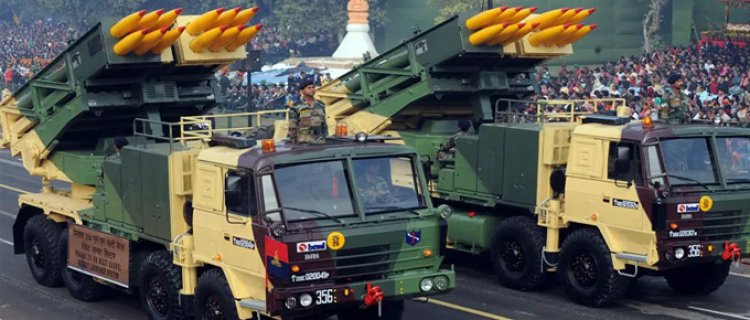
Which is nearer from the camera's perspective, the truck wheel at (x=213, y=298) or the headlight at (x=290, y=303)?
the headlight at (x=290, y=303)

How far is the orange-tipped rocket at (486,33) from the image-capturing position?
20.4 m

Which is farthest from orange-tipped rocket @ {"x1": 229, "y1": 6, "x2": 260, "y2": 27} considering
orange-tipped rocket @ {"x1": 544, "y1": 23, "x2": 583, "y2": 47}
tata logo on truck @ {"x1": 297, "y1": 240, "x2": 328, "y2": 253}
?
tata logo on truck @ {"x1": 297, "y1": 240, "x2": 328, "y2": 253}

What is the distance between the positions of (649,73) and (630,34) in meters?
13.1

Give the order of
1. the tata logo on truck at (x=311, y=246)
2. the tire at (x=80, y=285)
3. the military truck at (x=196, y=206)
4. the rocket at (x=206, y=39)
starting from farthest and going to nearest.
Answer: the rocket at (x=206, y=39)
the tire at (x=80, y=285)
the military truck at (x=196, y=206)
the tata logo on truck at (x=311, y=246)

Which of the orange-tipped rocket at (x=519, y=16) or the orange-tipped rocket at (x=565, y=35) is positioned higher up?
the orange-tipped rocket at (x=519, y=16)

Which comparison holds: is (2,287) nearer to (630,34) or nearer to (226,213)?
(226,213)

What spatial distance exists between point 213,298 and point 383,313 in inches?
83.0

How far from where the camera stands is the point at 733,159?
Result: 17.2 metres

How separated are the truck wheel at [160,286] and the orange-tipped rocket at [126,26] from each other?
11.6 feet

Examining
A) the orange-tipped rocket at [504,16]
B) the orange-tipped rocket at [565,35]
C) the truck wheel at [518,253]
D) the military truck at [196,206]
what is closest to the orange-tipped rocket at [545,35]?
the orange-tipped rocket at [565,35]

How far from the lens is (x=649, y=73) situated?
38438 millimetres

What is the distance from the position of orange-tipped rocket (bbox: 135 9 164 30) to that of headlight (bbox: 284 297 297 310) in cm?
600

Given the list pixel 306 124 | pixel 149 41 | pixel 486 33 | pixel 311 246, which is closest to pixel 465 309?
pixel 306 124

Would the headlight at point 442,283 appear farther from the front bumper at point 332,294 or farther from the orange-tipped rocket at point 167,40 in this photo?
the orange-tipped rocket at point 167,40
